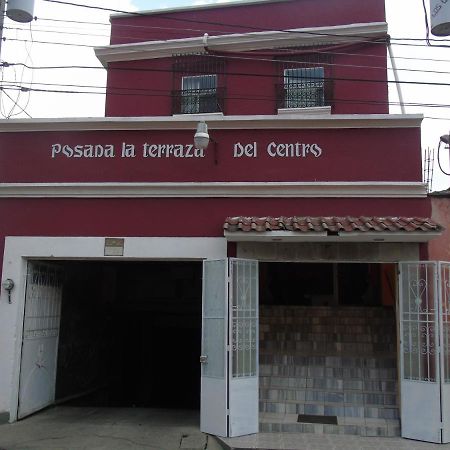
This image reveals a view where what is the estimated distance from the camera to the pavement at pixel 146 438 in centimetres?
755

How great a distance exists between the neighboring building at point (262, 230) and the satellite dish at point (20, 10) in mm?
1995

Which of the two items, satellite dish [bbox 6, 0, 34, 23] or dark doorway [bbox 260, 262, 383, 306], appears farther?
dark doorway [bbox 260, 262, 383, 306]

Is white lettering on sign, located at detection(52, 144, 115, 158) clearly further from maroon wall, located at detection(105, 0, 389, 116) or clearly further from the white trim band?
maroon wall, located at detection(105, 0, 389, 116)

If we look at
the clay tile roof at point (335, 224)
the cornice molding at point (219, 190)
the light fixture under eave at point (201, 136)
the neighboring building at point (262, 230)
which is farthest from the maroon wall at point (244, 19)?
the clay tile roof at point (335, 224)

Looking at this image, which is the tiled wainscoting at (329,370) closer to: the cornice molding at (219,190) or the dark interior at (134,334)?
the cornice molding at (219,190)

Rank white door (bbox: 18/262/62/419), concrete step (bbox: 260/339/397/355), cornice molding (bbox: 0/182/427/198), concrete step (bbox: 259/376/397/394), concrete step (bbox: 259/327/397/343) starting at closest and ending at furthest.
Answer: cornice molding (bbox: 0/182/427/198)
concrete step (bbox: 259/376/397/394)
white door (bbox: 18/262/62/419)
concrete step (bbox: 260/339/397/355)
concrete step (bbox: 259/327/397/343)

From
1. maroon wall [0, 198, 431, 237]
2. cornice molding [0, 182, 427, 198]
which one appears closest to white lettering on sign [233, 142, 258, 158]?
cornice molding [0, 182, 427, 198]

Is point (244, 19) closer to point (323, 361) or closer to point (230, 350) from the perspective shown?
point (323, 361)

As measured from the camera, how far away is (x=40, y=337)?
9586mm

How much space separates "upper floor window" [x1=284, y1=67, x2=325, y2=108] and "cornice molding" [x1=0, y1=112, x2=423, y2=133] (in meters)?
2.38

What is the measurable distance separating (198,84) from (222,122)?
3.36 meters

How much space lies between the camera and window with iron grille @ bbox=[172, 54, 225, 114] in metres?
12.1

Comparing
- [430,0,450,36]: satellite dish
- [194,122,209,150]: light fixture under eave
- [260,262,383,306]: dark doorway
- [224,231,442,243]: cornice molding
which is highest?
[430,0,450,36]: satellite dish

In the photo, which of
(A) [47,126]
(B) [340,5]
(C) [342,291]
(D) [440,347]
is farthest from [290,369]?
(B) [340,5]
